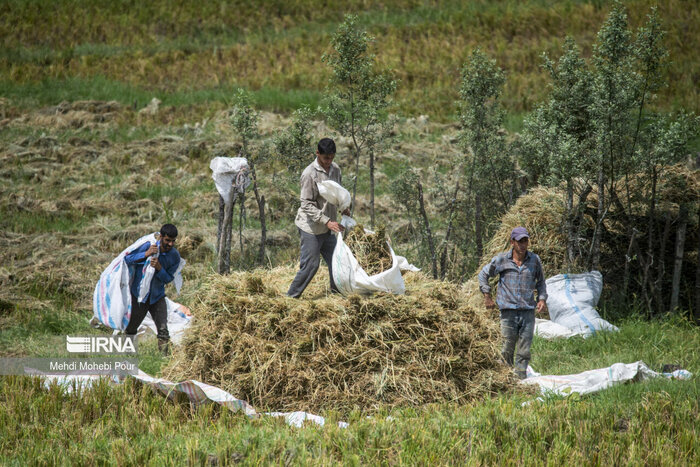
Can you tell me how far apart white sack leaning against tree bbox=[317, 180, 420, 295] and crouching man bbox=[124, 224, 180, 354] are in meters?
1.77

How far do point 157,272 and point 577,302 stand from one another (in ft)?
15.8

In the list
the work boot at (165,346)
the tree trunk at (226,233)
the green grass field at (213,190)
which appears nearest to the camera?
the green grass field at (213,190)

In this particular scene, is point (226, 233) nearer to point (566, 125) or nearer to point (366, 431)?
point (566, 125)

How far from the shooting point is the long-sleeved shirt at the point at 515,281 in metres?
6.49

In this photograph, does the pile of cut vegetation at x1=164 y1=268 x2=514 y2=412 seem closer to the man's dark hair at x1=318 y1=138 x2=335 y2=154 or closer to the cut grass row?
the man's dark hair at x1=318 y1=138 x2=335 y2=154

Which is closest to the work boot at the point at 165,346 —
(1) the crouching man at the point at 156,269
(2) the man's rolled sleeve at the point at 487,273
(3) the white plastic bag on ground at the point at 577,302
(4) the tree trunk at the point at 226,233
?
(1) the crouching man at the point at 156,269

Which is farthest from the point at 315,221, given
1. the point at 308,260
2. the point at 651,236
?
the point at 651,236

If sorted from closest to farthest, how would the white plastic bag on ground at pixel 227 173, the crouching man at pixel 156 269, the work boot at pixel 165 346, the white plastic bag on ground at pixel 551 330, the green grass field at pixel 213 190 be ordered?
the green grass field at pixel 213 190, the crouching man at pixel 156 269, the work boot at pixel 165 346, the white plastic bag on ground at pixel 551 330, the white plastic bag on ground at pixel 227 173

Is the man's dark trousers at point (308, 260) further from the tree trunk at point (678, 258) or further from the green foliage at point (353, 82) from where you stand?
the tree trunk at point (678, 258)

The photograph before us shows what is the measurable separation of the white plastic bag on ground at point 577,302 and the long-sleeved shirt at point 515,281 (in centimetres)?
166

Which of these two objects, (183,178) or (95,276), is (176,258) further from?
(183,178)

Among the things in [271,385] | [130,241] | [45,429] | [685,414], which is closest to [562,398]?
[685,414]

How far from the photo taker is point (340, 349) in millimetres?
5586

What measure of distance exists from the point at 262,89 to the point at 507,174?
12.7 meters
